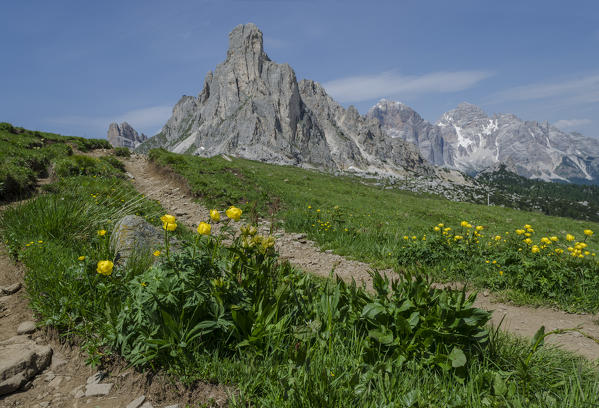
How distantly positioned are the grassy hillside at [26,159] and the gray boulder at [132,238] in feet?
18.8

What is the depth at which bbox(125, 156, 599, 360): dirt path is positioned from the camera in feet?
15.0

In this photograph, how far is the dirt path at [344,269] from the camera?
4.59 meters

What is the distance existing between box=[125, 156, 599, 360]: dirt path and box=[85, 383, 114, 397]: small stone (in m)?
2.56

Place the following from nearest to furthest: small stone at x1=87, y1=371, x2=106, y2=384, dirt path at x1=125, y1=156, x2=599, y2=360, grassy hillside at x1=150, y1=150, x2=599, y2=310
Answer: small stone at x1=87, y1=371, x2=106, y2=384 → dirt path at x1=125, y1=156, x2=599, y2=360 → grassy hillside at x1=150, y1=150, x2=599, y2=310

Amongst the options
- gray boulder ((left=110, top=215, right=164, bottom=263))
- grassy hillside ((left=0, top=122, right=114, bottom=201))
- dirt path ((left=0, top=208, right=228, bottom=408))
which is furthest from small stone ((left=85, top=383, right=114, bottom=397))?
grassy hillside ((left=0, top=122, right=114, bottom=201))

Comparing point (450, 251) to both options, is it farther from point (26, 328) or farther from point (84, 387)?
point (26, 328)

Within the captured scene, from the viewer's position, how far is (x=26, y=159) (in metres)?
12.2

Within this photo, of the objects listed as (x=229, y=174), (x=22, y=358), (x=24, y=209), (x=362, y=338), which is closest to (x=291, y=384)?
(x=362, y=338)

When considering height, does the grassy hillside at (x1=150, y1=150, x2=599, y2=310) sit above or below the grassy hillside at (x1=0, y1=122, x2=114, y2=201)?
below

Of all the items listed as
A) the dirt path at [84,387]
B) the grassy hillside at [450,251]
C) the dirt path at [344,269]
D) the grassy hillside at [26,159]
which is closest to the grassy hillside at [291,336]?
the dirt path at [84,387]

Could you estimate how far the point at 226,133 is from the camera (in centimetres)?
19662

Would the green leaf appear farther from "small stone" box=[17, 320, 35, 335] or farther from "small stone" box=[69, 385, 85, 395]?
"small stone" box=[17, 320, 35, 335]

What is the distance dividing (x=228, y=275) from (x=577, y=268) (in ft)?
23.2

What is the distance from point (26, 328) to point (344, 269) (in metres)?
6.34
